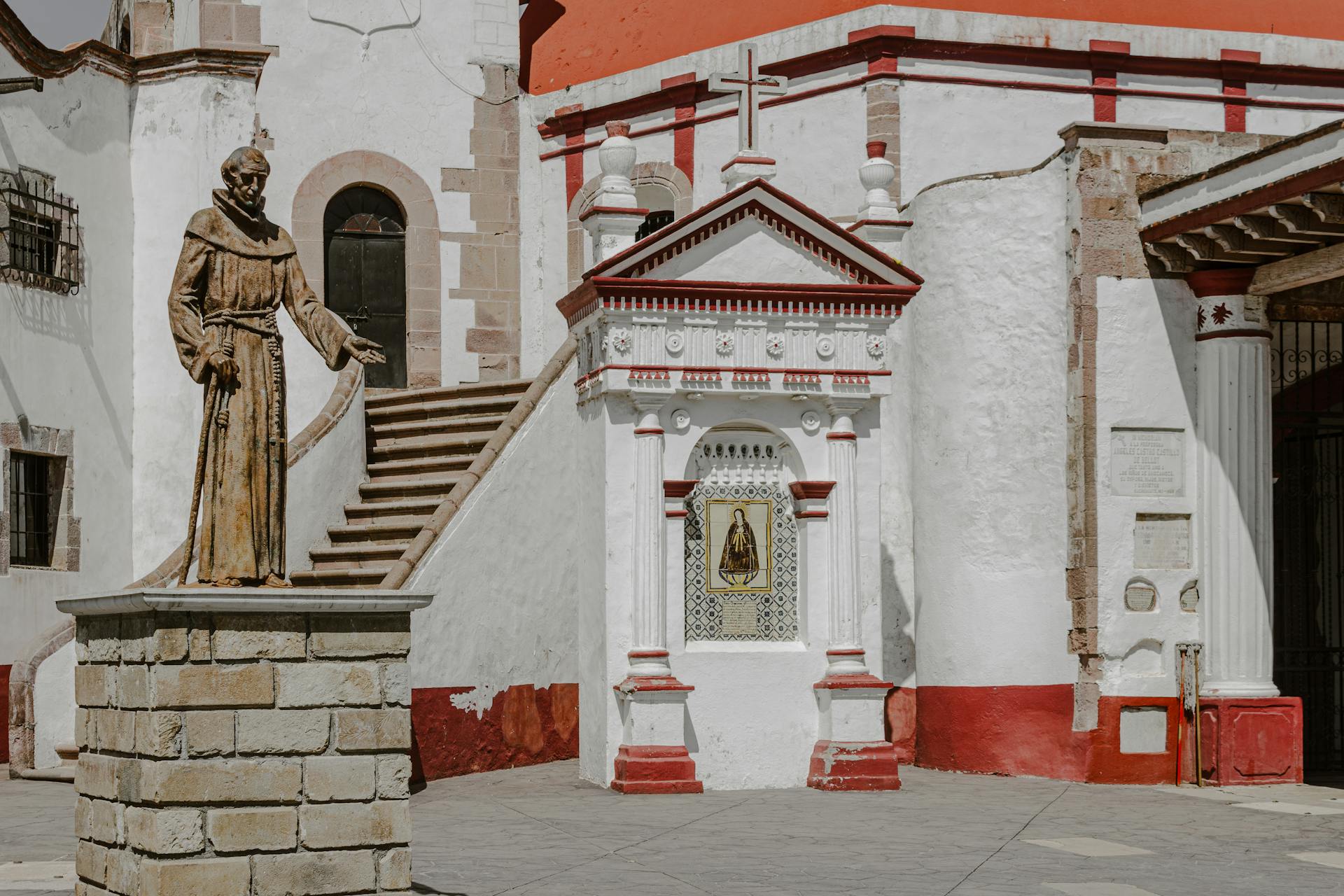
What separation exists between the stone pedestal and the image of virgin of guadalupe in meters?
5.88

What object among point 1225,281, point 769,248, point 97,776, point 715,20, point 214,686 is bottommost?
point 97,776

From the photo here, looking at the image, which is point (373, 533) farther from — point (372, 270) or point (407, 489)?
point (372, 270)

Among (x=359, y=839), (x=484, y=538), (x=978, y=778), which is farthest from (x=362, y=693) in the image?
(x=978, y=778)

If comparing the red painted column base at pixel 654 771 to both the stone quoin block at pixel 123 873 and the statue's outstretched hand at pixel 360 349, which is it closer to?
the statue's outstretched hand at pixel 360 349

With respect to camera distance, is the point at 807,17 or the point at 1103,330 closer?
the point at 1103,330

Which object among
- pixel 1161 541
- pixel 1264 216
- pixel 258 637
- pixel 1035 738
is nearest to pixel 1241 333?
pixel 1264 216

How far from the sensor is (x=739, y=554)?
47.8 ft

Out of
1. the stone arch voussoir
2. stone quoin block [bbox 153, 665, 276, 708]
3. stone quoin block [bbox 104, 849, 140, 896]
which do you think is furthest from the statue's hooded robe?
the stone arch voussoir

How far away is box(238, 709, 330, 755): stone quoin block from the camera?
8.45 metres

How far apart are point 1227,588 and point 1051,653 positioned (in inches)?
59.2

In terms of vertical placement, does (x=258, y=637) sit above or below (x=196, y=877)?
above

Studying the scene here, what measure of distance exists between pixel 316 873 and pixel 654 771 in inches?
221

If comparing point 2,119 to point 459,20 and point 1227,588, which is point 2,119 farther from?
point 1227,588

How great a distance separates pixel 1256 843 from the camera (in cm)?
1152
